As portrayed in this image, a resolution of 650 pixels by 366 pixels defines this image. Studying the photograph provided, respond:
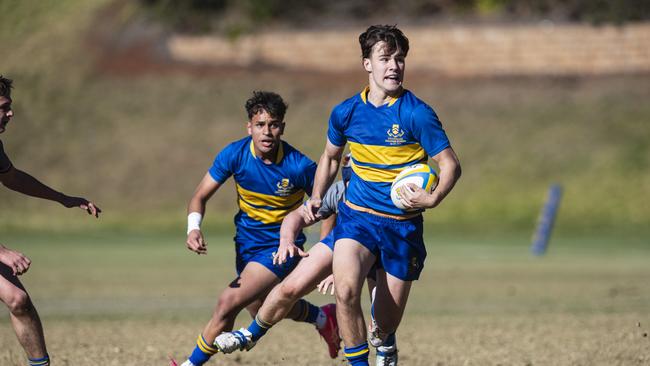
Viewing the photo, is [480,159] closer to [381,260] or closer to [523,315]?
[523,315]

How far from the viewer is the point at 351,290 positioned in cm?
786

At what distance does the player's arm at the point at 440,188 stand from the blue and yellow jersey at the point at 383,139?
7cm

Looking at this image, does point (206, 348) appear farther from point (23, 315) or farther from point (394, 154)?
point (394, 154)

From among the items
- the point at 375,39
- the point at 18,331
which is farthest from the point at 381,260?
the point at 18,331

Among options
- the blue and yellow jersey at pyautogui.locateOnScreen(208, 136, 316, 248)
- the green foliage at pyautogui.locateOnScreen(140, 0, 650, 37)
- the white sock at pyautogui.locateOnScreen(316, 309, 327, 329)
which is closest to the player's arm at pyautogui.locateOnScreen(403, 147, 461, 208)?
the blue and yellow jersey at pyautogui.locateOnScreen(208, 136, 316, 248)

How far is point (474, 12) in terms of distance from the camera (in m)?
45.0

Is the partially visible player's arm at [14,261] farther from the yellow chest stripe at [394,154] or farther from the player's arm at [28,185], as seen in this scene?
the yellow chest stripe at [394,154]

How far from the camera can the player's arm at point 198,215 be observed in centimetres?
869

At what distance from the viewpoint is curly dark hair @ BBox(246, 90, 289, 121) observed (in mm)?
9141

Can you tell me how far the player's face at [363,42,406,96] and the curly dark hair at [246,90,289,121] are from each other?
4.27ft

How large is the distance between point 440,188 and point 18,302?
2.90 m

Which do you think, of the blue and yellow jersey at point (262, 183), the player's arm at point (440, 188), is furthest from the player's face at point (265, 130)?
the player's arm at point (440, 188)

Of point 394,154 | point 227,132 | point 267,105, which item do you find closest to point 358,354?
point 394,154

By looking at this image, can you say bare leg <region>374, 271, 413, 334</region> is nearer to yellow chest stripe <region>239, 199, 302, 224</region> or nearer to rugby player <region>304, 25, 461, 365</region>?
rugby player <region>304, 25, 461, 365</region>
